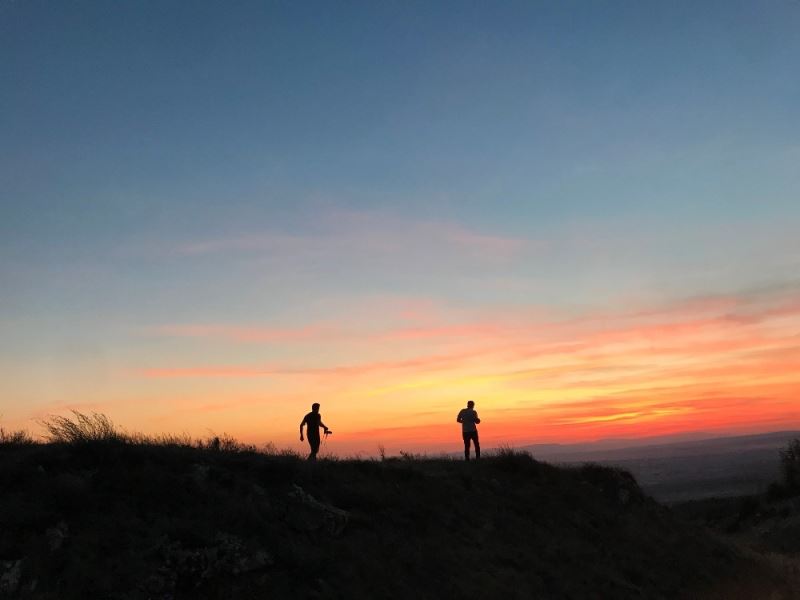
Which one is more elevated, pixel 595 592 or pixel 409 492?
pixel 409 492

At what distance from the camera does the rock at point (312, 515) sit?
40.4ft

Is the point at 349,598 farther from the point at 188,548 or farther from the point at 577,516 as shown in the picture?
the point at 577,516

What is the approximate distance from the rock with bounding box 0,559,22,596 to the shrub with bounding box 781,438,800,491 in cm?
4388

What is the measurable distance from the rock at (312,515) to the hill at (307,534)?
1.2 inches

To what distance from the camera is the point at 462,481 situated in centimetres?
1747

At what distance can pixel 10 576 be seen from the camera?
9023mm

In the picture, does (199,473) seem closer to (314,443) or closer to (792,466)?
(314,443)

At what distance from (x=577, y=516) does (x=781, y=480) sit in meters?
31.3

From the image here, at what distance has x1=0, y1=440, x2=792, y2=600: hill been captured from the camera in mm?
9789

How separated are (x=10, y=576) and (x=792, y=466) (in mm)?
46123

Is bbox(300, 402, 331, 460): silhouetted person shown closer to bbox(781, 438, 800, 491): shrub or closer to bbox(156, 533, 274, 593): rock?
bbox(156, 533, 274, 593): rock

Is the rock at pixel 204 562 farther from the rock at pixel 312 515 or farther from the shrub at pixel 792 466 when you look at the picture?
the shrub at pixel 792 466

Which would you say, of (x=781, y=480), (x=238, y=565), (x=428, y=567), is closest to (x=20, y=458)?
A: (x=238, y=565)

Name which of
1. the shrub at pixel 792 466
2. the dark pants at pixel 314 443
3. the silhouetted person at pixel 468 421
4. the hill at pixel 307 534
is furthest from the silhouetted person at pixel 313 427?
the shrub at pixel 792 466
